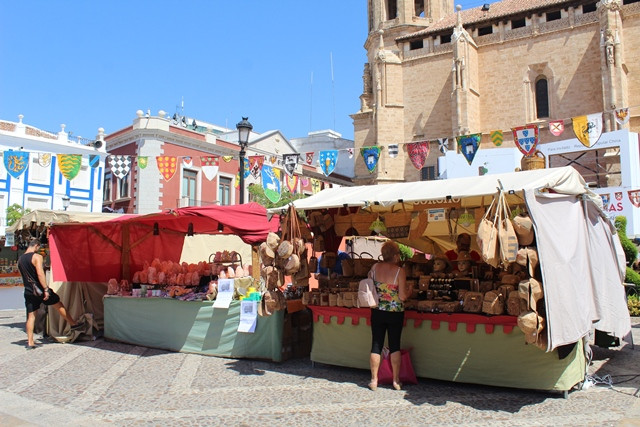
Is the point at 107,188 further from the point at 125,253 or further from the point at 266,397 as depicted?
the point at 266,397

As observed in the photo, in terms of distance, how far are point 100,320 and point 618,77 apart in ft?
87.4

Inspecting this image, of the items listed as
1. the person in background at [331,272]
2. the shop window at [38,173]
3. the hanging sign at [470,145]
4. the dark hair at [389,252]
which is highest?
the shop window at [38,173]

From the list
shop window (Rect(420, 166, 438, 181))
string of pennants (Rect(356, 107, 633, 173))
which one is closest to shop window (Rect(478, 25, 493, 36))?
shop window (Rect(420, 166, 438, 181))

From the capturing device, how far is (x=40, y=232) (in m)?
10.3

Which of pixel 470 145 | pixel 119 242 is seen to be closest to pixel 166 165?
pixel 119 242

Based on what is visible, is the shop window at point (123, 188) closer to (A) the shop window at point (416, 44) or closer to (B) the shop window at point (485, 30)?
(A) the shop window at point (416, 44)

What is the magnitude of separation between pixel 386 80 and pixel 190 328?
28287 millimetres

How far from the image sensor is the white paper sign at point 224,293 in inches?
289

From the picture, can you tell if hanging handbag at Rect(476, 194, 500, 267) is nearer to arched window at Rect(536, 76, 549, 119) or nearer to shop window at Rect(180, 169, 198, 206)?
shop window at Rect(180, 169, 198, 206)

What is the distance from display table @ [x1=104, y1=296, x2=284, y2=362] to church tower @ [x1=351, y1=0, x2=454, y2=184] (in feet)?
79.4

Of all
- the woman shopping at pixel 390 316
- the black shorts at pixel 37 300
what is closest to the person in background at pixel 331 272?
the woman shopping at pixel 390 316

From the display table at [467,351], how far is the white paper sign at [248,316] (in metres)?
1.18

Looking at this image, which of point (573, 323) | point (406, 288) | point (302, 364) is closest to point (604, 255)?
point (573, 323)

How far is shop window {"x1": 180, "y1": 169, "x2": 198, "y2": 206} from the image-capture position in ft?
93.8
